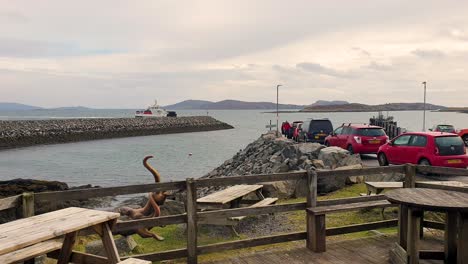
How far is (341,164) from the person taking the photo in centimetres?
1619

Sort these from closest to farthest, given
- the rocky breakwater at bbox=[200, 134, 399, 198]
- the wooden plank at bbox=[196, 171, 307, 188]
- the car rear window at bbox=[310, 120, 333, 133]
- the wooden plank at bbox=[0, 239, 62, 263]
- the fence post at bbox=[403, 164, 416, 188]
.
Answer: the wooden plank at bbox=[0, 239, 62, 263] → the wooden plank at bbox=[196, 171, 307, 188] → the fence post at bbox=[403, 164, 416, 188] → the rocky breakwater at bbox=[200, 134, 399, 198] → the car rear window at bbox=[310, 120, 333, 133]

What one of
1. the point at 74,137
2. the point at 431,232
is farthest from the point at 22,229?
the point at 74,137

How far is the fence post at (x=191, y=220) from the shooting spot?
5.85m

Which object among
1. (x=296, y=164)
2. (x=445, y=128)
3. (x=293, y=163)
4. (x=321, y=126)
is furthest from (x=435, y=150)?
(x=445, y=128)

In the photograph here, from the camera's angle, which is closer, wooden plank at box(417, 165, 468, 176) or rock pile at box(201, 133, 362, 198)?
wooden plank at box(417, 165, 468, 176)

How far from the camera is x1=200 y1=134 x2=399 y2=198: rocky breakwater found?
12555 millimetres

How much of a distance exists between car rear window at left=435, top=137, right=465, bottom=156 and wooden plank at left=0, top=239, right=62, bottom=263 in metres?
12.4

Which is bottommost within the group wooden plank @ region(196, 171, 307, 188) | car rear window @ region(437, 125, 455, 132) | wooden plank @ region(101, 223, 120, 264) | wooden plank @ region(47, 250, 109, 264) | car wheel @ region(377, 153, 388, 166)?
car wheel @ region(377, 153, 388, 166)

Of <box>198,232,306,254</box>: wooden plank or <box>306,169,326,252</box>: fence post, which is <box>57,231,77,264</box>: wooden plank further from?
<box>306,169,326,252</box>: fence post

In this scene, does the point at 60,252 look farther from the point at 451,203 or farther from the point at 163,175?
the point at 163,175

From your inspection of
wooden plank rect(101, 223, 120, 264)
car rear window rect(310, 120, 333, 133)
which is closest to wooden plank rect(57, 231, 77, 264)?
wooden plank rect(101, 223, 120, 264)

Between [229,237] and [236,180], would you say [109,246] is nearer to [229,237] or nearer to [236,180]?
[236,180]

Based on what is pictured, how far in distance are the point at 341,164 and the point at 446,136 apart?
12.7 ft

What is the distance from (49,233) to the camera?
151 inches
